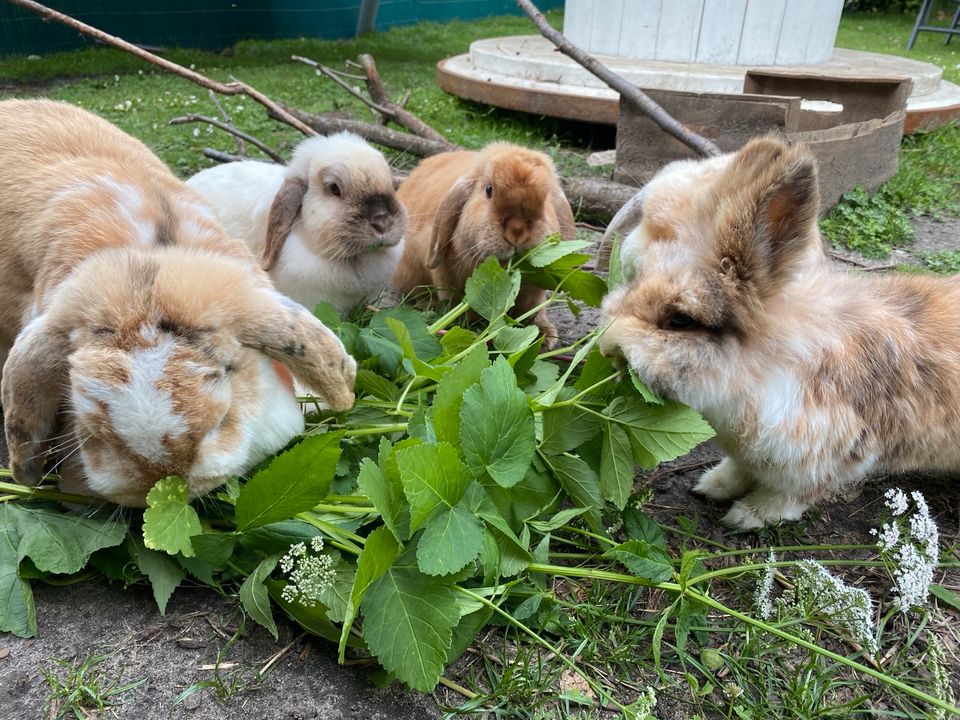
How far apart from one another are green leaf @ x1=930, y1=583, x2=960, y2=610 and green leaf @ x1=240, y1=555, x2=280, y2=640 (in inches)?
78.7

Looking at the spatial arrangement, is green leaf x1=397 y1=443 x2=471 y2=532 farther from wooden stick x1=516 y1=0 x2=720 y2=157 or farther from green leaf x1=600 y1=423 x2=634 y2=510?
wooden stick x1=516 y1=0 x2=720 y2=157

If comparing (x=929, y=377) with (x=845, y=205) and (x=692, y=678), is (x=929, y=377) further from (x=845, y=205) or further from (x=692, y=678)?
(x=845, y=205)

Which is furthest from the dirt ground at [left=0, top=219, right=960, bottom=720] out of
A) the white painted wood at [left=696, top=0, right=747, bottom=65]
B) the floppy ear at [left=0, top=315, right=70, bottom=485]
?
the white painted wood at [left=696, top=0, right=747, bottom=65]

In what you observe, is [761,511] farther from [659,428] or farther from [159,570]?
[159,570]

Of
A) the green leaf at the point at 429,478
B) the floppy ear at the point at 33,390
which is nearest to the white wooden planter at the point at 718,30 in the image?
the green leaf at the point at 429,478

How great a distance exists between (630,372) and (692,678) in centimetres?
83

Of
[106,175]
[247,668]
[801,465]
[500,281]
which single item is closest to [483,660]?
[247,668]

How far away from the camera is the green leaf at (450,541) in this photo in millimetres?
1626

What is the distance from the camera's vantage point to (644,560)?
1.94 metres

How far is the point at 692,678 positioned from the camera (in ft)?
6.02

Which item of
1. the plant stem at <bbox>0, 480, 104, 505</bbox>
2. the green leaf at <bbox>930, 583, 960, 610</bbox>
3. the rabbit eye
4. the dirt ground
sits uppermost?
the rabbit eye

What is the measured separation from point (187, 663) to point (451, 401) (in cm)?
98

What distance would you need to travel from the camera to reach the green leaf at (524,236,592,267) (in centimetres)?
301

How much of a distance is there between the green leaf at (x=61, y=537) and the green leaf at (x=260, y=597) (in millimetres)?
400
